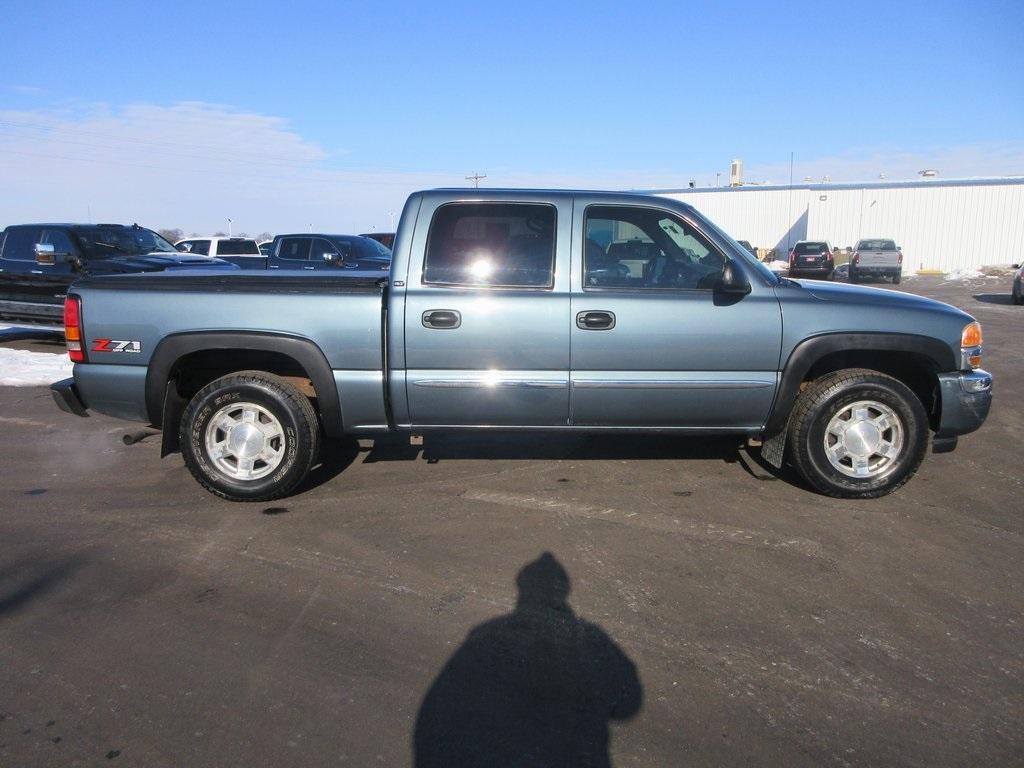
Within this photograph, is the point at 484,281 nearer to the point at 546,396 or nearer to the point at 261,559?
the point at 546,396

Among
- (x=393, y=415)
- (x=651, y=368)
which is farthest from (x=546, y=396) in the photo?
(x=393, y=415)

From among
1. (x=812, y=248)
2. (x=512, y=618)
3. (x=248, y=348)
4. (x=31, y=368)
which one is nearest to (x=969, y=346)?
(x=512, y=618)

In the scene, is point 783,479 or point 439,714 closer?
point 439,714

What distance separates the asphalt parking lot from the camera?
2629 millimetres

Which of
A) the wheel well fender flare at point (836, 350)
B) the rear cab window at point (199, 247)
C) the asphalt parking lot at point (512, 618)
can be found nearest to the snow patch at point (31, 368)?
the asphalt parking lot at point (512, 618)

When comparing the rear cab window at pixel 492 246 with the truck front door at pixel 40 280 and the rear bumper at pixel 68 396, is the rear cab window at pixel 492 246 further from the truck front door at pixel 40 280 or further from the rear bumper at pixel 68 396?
the truck front door at pixel 40 280

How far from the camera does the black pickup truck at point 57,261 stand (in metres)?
11.3

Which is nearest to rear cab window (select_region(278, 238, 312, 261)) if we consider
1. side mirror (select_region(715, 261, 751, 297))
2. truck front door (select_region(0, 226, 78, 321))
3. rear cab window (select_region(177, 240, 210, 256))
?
rear cab window (select_region(177, 240, 210, 256))

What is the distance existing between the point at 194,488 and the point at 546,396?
2445mm

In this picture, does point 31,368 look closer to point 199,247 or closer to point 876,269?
point 199,247

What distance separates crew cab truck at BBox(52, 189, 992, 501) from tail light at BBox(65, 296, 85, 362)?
0.01 meters

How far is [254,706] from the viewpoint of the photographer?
2.79 m

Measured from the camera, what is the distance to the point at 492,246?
4742mm

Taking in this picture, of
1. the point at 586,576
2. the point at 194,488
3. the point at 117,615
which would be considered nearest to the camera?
the point at 117,615
